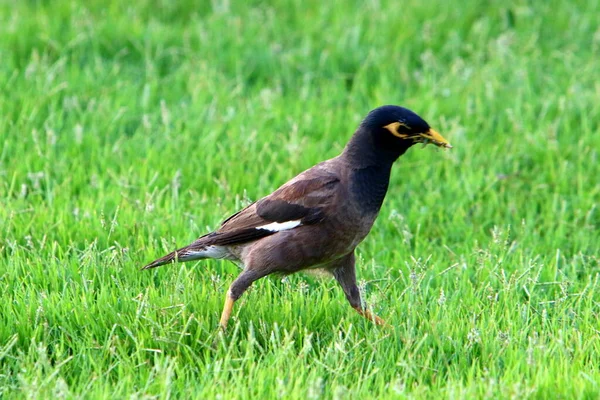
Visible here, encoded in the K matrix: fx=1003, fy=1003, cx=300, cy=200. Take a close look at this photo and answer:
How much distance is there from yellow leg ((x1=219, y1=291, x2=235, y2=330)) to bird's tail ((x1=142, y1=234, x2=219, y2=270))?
420mm

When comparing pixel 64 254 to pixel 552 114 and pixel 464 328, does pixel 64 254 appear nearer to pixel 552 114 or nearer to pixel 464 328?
pixel 464 328

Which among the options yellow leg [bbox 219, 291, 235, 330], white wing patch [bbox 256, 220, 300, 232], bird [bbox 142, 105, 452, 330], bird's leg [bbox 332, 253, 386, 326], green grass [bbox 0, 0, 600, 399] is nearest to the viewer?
green grass [bbox 0, 0, 600, 399]

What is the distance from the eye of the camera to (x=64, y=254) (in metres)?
6.03

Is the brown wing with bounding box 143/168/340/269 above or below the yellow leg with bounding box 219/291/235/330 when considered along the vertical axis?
above

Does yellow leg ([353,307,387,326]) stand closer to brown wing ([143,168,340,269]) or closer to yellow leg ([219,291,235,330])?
brown wing ([143,168,340,269])

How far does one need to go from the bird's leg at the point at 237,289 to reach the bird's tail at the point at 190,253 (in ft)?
1.04

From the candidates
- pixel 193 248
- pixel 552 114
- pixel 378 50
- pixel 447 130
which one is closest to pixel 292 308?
pixel 193 248

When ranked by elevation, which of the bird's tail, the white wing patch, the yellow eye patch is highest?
the yellow eye patch

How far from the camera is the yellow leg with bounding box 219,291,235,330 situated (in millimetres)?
5302

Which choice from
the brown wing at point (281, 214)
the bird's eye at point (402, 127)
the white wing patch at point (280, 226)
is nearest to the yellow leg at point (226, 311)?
the brown wing at point (281, 214)

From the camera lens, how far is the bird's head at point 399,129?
577cm

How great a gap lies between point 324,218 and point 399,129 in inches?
27.4

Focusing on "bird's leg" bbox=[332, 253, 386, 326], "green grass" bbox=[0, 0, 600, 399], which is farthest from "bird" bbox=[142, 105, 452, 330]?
"green grass" bbox=[0, 0, 600, 399]

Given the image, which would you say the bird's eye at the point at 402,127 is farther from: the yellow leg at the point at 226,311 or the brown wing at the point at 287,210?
the yellow leg at the point at 226,311
